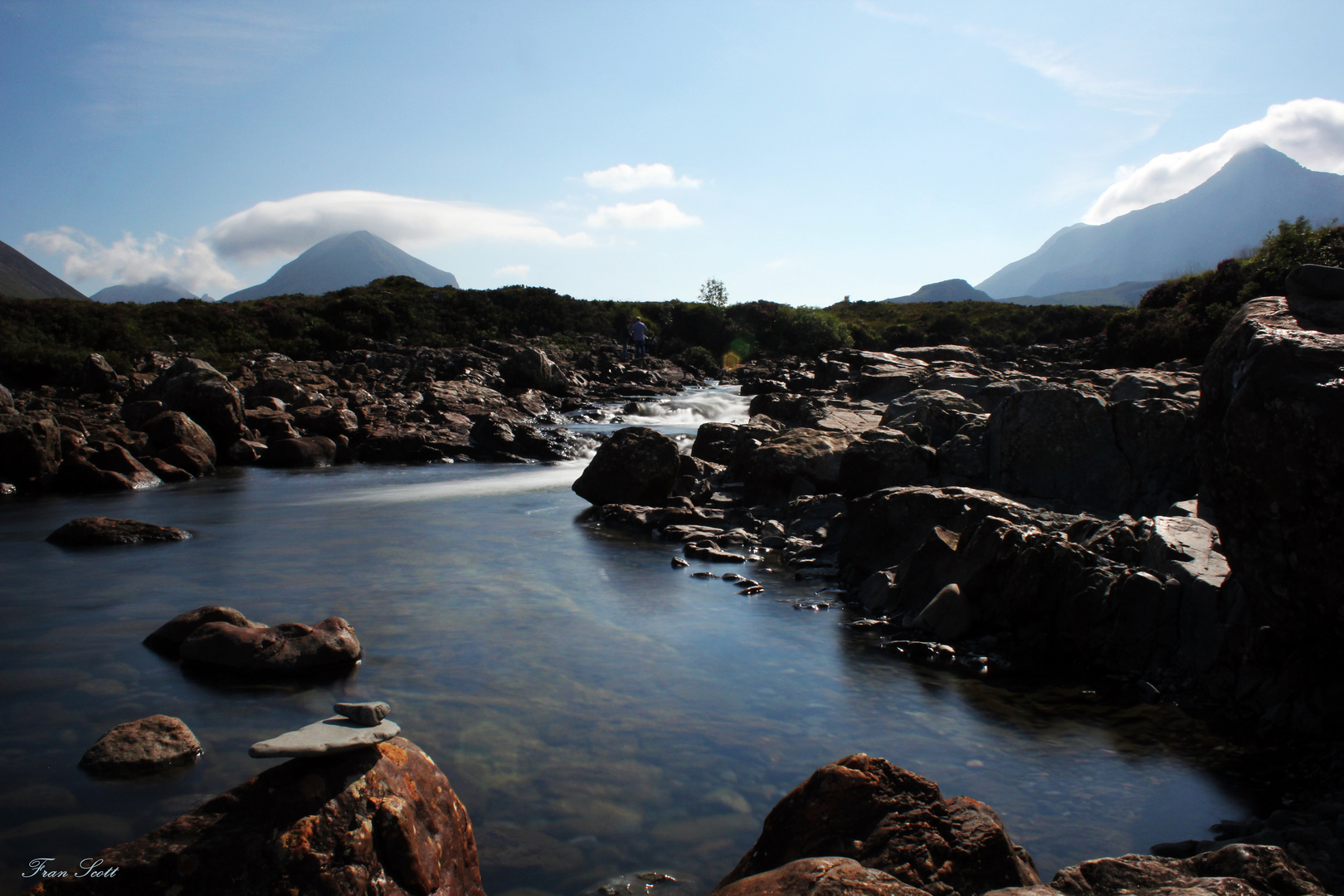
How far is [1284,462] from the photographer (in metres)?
5.66

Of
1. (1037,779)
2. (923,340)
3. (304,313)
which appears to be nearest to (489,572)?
(1037,779)

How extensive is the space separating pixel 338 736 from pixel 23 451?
1853 cm

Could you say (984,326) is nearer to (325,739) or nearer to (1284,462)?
(1284,462)

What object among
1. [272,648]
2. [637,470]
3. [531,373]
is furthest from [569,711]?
[531,373]

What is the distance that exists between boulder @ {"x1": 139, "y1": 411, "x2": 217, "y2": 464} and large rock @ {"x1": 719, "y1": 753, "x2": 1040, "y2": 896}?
68.5 feet

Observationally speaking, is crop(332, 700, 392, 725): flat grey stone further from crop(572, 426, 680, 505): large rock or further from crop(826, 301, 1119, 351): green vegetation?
crop(826, 301, 1119, 351): green vegetation

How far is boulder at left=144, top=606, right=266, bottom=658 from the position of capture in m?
8.38

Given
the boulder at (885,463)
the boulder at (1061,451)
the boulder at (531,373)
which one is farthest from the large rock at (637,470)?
the boulder at (531,373)

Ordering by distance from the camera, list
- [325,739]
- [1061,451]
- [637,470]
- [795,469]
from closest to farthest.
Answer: [325,739] → [1061,451] → [795,469] → [637,470]

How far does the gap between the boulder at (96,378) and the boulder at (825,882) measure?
29807mm

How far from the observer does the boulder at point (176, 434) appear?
2084 centimetres

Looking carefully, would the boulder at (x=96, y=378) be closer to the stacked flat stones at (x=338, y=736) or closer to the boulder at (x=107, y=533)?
the boulder at (x=107, y=533)

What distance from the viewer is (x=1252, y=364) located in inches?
235

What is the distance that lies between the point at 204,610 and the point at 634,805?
562 cm
